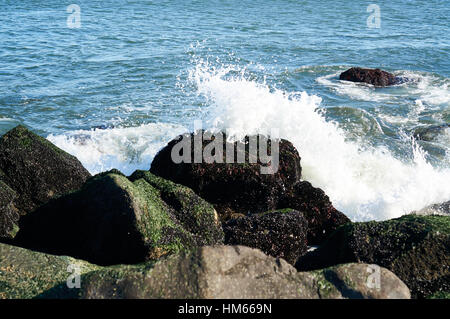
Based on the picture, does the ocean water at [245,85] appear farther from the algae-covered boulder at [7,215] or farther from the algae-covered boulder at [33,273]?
the algae-covered boulder at [33,273]

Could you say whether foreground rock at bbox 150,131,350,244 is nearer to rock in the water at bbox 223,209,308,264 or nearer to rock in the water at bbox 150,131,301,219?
rock in the water at bbox 150,131,301,219

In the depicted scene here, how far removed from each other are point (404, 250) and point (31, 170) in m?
4.14

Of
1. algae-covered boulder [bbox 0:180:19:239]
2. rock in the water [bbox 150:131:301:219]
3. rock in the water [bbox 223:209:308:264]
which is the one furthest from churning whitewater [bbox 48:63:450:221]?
algae-covered boulder [bbox 0:180:19:239]

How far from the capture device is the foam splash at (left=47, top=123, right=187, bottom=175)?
9.29 meters

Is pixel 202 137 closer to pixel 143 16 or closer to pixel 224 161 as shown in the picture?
pixel 224 161

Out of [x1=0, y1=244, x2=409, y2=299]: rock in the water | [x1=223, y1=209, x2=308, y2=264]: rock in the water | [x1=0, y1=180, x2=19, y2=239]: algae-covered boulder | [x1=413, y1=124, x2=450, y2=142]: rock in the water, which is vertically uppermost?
Answer: [x1=0, y1=244, x2=409, y2=299]: rock in the water

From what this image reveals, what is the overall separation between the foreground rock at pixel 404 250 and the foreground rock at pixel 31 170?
3.02 m

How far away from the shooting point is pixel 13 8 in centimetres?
2417

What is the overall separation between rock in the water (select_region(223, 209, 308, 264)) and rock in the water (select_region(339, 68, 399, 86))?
33.6 ft

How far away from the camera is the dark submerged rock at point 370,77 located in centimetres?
1470

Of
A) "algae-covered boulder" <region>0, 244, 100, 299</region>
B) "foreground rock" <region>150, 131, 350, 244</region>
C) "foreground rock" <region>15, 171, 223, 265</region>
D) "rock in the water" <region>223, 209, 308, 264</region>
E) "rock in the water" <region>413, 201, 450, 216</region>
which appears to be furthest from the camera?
"rock in the water" <region>413, 201, 450, 216</region>

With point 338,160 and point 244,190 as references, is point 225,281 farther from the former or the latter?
point 338,160
